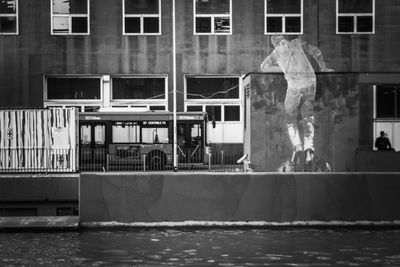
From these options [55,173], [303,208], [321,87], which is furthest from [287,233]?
[55,173]

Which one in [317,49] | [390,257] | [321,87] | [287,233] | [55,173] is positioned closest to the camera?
[390,257]

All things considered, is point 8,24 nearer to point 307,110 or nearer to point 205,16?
point 205,16

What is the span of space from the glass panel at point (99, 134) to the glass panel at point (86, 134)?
0.29 m

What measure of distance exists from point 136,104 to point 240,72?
6.16 m

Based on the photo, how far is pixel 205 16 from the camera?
4250 cm

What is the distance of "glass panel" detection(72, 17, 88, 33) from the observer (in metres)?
42.2

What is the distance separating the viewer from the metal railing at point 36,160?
2580 cm

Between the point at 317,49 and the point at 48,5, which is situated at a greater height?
the point at 48,5

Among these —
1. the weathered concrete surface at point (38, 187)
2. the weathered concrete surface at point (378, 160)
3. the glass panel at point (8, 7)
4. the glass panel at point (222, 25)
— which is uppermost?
the glass panel at point (8, 7)

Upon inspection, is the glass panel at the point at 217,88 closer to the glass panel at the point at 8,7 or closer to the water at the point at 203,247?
the glass panel at the point at 8,7

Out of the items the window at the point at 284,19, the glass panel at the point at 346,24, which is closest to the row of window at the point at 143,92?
the window at the point at 284,19

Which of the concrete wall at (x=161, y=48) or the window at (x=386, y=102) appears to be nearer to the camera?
the window at (x=386, y=102)

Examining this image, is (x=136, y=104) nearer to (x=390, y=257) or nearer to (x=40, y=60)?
(x=40, y=60)

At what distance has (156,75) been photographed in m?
42.3
